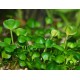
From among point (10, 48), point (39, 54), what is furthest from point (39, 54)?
point (10, 48)

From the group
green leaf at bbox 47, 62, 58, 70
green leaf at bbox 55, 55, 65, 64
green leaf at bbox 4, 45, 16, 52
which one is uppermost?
green leaf at bbox 4, 45, 16, 52

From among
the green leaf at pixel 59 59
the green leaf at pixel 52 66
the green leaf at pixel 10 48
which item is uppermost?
the green leaf at pixel 10 48

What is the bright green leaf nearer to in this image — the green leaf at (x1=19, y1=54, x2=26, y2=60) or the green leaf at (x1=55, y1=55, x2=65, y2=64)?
the green leaf at (x1=55, y1=55, x2=65, y2=64)

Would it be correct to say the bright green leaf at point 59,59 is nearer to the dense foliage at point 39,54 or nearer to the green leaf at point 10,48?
the dense foliage at point 39,54

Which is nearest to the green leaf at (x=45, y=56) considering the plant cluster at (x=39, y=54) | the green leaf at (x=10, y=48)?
the plant cluster at (x=39, y=54)

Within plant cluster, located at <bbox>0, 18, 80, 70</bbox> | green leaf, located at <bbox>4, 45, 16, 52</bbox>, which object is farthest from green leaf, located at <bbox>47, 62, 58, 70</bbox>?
green leaf, located at <bbox>4, 45, 16, 52</bbox>

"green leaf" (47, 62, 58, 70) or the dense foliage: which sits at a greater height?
the dense foliage

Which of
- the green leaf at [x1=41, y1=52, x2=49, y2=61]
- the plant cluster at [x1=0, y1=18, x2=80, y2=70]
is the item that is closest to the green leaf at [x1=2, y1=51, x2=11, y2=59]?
the plant cluster at [x1=0, y1=18, x2=80, y2=70]
